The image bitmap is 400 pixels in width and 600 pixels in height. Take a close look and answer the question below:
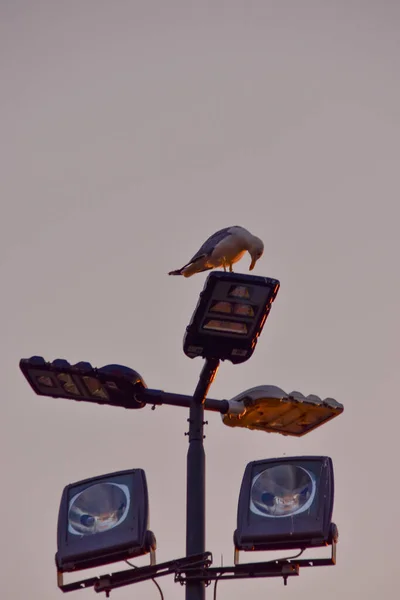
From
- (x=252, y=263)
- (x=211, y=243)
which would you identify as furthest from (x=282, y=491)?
(x=252, y=263)

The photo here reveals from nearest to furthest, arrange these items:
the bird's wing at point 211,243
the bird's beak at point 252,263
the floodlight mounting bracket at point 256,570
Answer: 1. the floodlight mounting bracket at point 256,570
2. the bird's wing at point 211,243
3. the bird's beak at point 252,263

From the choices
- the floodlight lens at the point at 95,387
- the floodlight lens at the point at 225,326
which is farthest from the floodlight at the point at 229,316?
the floodlight lens at the point at 95,387

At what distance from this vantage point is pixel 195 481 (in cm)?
719

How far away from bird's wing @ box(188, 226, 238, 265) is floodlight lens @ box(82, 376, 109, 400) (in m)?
3.14

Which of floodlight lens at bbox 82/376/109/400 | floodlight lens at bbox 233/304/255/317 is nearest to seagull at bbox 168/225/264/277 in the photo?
floodlight lens at bbox 82/376/109/400

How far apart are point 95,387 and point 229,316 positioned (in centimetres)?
82

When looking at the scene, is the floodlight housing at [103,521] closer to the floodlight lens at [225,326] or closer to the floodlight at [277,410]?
the floodlight at [277,410]

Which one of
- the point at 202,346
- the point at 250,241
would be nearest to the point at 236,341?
the point at 202,346

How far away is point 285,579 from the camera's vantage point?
6.86 m

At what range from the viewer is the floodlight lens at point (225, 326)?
7121 millimetres

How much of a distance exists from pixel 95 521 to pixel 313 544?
44.3 inches

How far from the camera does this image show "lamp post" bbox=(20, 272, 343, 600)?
6949mm

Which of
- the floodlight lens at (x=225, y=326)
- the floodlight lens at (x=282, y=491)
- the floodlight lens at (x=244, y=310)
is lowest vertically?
the floodlight lens at (x=282, y=491)

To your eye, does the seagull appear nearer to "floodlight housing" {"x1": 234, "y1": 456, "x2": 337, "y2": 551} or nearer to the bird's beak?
the bird's beak
